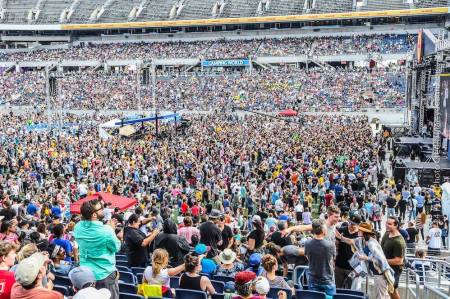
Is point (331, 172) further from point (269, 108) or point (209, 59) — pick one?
point (209, 59)

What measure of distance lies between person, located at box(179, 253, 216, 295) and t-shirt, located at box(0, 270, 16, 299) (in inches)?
67.6

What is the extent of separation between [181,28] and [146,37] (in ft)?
15.2

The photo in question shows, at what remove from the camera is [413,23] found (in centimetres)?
5584

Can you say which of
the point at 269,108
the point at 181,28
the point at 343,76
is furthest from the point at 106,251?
the point at 181,28

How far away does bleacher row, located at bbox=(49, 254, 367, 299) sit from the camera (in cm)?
532

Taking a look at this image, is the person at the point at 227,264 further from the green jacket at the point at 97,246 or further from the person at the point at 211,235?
the green jacket at the point at 97,246

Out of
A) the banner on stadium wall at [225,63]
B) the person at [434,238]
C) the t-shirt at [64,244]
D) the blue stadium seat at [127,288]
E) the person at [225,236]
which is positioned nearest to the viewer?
the blue stadium seat at [127,288]

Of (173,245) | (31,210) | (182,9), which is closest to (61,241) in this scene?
(173,245)

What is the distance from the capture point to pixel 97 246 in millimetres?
5336

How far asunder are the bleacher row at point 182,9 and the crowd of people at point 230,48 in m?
3.10

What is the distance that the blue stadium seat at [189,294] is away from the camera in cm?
524

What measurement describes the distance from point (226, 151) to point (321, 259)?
55.6 ft

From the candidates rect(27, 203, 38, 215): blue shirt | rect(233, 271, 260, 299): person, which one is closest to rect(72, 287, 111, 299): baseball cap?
rect(233, 271, 260, 299): person

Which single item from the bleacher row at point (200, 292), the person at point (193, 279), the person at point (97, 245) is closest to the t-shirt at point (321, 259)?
the bleacher row at point (200, 292)
